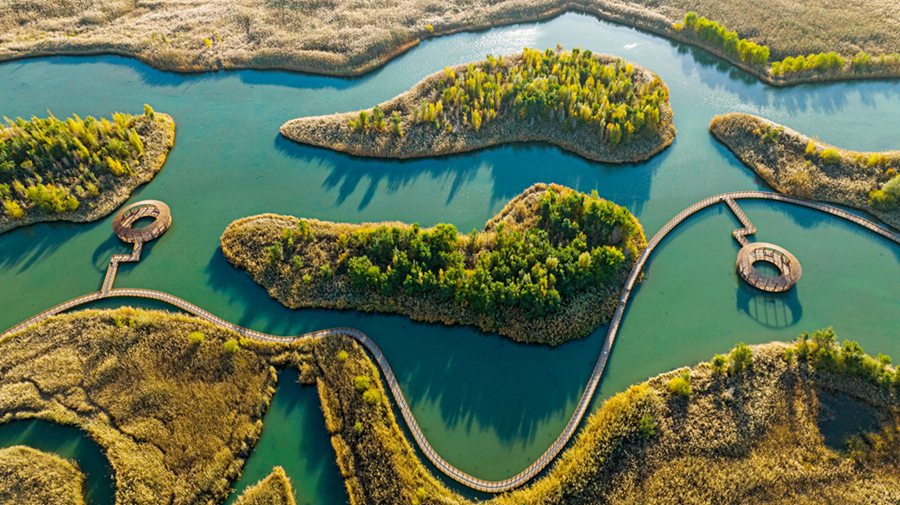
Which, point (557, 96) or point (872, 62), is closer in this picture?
point (557, 96)

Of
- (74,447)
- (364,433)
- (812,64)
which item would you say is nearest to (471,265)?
(364,433)

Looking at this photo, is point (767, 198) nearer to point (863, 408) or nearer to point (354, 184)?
point (863, 408)

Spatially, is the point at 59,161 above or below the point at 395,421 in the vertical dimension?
above

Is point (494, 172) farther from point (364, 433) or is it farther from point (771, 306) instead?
point (364, 433)

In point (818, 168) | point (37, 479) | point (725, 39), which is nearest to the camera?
point (37, 479)

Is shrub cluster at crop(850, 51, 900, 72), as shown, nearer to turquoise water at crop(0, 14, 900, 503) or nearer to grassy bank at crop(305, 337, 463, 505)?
turquoise water at crop(0, 14, 900, 503)

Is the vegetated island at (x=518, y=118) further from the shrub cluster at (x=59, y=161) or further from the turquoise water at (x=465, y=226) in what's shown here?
the shrub cluster at (x=59, y=161)
